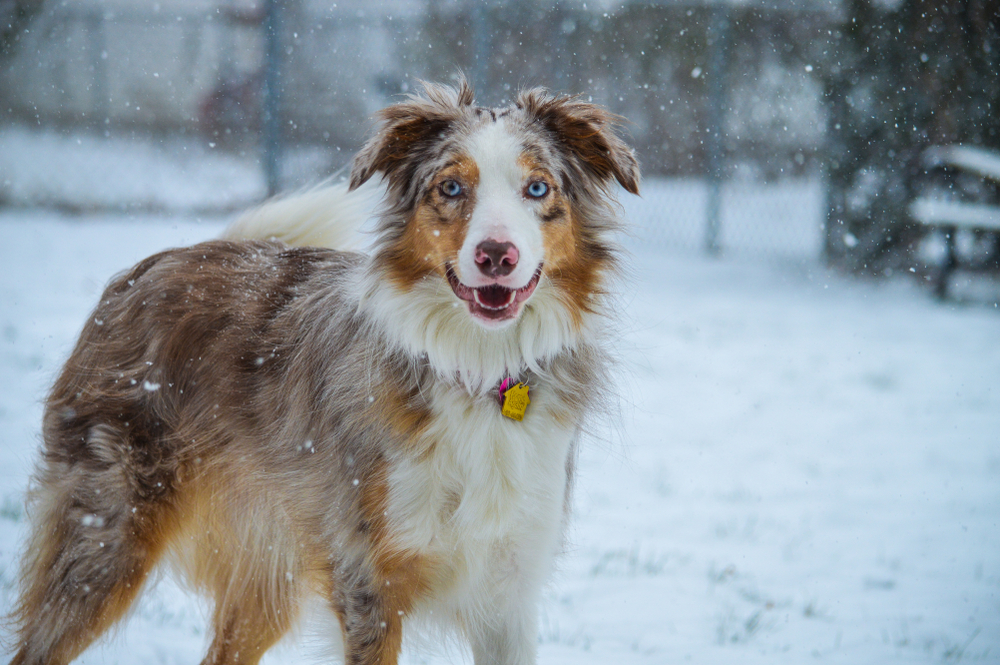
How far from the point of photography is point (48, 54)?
9.52 meters

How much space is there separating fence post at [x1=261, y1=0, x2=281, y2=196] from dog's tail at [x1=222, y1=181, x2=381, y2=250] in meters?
4.43

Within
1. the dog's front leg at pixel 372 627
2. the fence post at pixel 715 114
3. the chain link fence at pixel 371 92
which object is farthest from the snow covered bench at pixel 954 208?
the dog's front leg at pixel 372 627

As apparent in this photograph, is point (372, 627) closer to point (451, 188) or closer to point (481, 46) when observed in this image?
point (451, 188)

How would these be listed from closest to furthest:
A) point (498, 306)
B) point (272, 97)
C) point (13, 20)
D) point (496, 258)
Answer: point (496, 258)
point (498, 306)
point (272, 97)
point (13, 20)

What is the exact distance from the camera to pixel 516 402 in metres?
2.32

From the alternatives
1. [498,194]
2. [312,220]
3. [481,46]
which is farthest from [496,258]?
[481,46]

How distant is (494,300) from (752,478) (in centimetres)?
322

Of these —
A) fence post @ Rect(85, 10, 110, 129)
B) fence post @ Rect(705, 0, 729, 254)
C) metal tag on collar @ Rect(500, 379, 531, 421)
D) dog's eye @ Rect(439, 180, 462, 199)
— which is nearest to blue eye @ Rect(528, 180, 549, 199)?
dog's eye @ Rect(439, 180, 462, 199)

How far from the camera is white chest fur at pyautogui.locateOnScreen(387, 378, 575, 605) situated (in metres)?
2.18

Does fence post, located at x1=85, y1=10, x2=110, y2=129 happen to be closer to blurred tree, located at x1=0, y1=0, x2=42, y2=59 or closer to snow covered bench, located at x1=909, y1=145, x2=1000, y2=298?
blurred tree, located at x1=0, y1=0, x2=42, y2=59

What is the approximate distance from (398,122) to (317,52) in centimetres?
634

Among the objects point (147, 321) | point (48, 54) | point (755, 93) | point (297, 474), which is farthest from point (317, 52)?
point (297, 474)

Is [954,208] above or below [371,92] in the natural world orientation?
below

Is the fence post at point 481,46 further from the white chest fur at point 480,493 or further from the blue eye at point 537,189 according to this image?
the white chest fur at point 480,493
